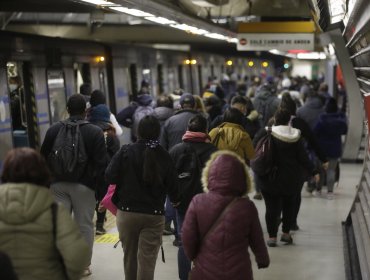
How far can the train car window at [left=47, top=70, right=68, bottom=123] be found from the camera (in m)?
10.1

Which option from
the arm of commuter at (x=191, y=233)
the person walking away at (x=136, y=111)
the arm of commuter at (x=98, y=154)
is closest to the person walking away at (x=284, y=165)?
the arm of commuter at (x=98, y=154)

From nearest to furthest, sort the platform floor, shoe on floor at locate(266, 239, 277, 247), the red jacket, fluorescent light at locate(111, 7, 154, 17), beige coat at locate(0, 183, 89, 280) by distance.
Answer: beige coat at locate(0, 183, 89, 280)
the red jacket
the platform floor
fluorescent light at locate(111, 7, 154, 17)
shoe on floor at locate(266, 239, 277, 247)

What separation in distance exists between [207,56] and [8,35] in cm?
1576

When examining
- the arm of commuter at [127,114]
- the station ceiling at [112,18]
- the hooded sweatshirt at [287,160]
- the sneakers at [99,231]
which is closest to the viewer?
the hooded sweatshirt at [287,160]

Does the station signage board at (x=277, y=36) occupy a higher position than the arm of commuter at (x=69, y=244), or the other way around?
the station signage board at (x=277, y=36)

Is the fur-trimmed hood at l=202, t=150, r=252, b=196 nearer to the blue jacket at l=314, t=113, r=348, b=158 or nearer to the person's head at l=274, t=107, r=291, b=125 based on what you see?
the person's head at l=274, t=107, r=291, b=125

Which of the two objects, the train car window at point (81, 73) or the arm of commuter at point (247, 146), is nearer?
the arm of commuter at point (247, 146)

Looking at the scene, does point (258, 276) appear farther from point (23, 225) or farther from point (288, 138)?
point (23, 225)

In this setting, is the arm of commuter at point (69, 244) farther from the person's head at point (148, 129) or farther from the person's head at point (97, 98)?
the person's head at point (97, 98)

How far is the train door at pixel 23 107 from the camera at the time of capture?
940cm

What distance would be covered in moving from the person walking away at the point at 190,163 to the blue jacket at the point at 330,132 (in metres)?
4.41

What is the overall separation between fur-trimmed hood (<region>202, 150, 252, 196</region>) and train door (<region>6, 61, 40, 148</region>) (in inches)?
237

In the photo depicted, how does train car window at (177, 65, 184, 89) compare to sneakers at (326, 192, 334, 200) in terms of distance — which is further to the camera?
train car window at (177, 65, 184, 89)

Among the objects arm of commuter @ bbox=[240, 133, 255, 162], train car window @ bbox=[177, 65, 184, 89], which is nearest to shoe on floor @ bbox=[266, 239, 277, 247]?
arm of commuter @ bbox=[240, 133, 255, 162]
